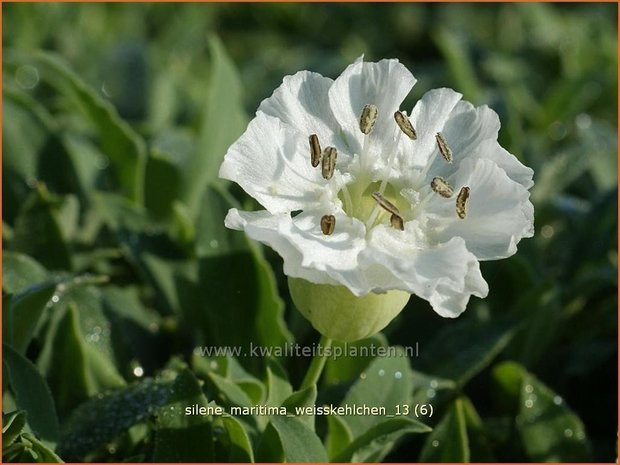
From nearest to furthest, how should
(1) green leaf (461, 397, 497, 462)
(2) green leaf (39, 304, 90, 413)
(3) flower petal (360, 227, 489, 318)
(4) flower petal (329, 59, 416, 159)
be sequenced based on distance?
(3) flower petal (360, 227, 489, 318) < (4) flower petal (329, 59, 416, 159) < (2) green leaf (39, 304, 90, 413) < (1) green leaf (461, 397, 497, 462)

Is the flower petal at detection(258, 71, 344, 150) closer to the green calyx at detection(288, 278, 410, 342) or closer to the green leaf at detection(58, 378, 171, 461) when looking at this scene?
the green calyx at detection(288, 278, 410, 342)

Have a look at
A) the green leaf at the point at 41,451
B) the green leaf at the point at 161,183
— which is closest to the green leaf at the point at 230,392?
the green leaf at the point at 41,451

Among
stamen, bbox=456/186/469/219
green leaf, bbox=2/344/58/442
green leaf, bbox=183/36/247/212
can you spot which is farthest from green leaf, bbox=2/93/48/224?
stamen, bbox=456/186/469/219

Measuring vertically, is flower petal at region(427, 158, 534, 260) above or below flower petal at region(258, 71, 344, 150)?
below

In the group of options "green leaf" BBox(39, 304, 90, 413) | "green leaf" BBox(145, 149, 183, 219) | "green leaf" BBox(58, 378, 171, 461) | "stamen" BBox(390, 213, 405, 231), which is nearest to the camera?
"stamen" BBox(390, 213, 405, 231)

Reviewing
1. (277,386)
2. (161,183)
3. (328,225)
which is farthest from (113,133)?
(328,225)

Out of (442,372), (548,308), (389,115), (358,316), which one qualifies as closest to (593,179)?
(548,308)
